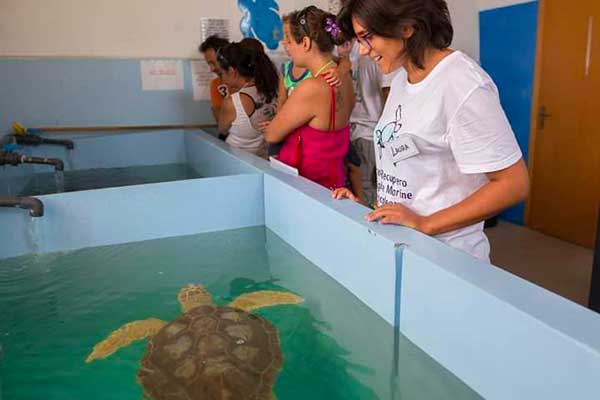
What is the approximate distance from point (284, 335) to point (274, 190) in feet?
1.82

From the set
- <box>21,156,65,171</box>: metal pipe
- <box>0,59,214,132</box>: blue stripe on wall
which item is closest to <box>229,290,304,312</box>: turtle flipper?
<box>21,156,65,171</box>: metal pipe

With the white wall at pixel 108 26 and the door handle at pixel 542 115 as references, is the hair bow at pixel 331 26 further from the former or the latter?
the door handle at pixel 542 115

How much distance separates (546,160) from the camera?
316cm

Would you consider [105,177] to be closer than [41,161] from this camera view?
No

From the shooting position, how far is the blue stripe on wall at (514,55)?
10.2 feet

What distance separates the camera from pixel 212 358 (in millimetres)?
861

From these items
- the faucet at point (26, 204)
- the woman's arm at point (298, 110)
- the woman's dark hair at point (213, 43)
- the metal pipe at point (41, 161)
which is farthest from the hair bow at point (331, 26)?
the woman's dark hair at point (213, 43)

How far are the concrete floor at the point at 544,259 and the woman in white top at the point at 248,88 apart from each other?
1.60m

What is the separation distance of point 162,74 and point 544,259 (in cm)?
255

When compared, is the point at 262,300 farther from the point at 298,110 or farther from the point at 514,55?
the point at 514,55

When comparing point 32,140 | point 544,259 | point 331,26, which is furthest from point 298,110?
point 544,259

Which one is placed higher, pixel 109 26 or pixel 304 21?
pixel 109 26

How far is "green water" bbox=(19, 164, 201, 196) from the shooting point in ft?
7.36

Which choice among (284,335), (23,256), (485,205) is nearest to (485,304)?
(485,205)
